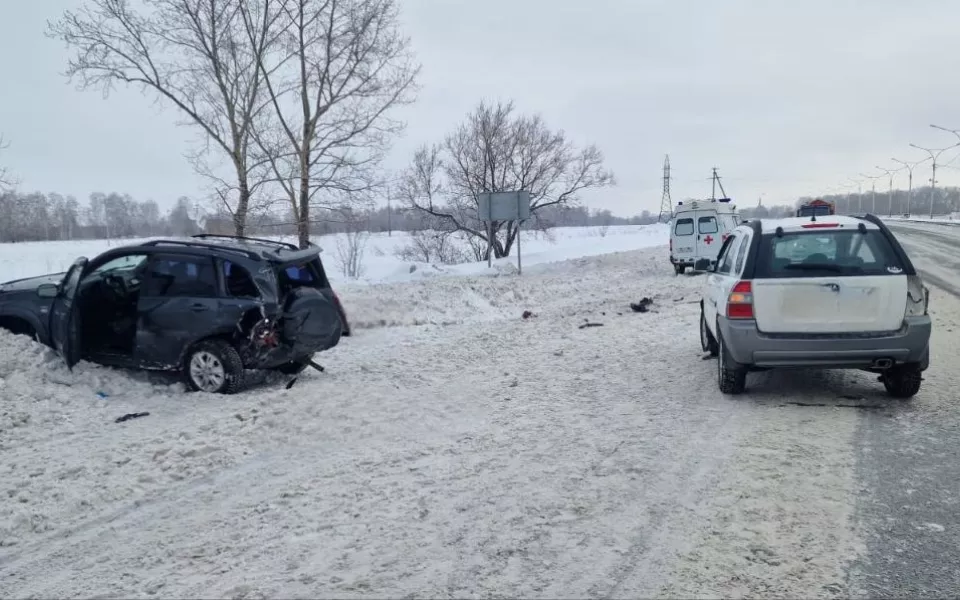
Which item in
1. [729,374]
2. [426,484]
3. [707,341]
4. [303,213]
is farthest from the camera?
[303,213]

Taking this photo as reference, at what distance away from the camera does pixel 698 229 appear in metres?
22.6

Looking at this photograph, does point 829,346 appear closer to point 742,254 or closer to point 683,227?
point 742,254

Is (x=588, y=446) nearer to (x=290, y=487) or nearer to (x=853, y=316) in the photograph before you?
(x=290, y=487)

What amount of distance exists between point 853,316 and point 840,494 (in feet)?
7.61

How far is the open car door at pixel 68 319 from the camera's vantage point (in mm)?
7234

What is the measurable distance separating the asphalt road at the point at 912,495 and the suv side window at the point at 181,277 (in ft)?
20.5

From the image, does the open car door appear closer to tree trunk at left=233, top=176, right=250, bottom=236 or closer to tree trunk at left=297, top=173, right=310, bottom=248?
tree trunk at left=233, top=176, right=250, bottom=236

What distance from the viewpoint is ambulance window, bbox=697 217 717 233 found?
74.0 ft

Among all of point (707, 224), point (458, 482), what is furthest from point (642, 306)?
point (458, 482)

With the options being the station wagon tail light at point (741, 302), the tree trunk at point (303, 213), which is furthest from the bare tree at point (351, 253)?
the station wagon tail light at point (741, 302)

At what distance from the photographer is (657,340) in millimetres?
10172

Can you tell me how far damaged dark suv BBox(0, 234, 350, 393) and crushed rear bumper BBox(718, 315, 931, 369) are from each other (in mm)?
4380

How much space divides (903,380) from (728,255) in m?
2.24

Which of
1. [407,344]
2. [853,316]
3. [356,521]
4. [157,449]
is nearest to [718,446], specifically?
[853,316]
